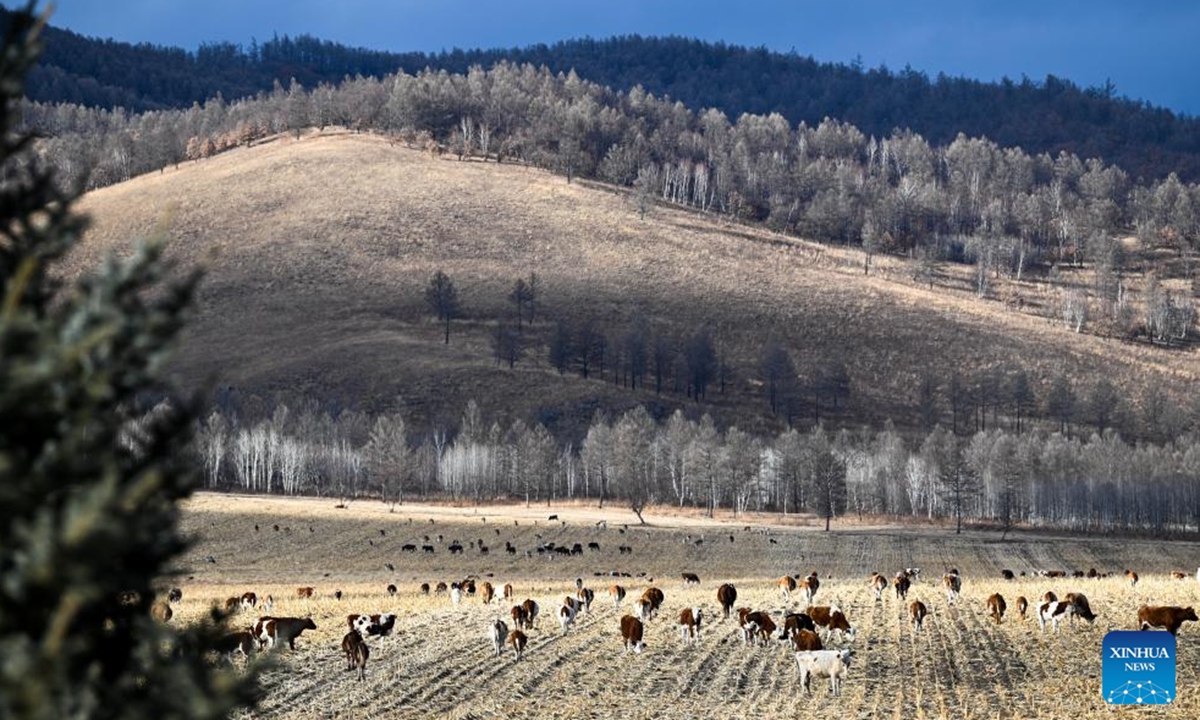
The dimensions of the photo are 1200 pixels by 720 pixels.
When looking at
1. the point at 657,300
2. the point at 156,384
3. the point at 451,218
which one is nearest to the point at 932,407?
the point at 657,300

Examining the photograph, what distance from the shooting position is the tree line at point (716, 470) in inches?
3755

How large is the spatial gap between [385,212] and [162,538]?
177943mm

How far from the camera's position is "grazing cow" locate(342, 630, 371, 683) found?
21.9 meters

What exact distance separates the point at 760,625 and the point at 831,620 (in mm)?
1516

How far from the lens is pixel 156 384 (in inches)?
208

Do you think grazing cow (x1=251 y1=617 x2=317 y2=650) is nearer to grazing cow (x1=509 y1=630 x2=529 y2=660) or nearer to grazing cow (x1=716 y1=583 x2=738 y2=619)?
grazing cow (x1=509 y1=630 x2=529 y2=660)

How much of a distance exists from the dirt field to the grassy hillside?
6520 cm

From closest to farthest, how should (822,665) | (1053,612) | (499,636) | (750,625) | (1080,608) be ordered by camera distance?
(822,665)
(499,636)
(750,625)
(1053,612)
(1080,608)

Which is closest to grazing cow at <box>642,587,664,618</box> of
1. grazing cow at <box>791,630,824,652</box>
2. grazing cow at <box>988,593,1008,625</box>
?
grazing cow at <box>988,593,1008,625</box>

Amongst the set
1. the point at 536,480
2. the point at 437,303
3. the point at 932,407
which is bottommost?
the point at 536,480

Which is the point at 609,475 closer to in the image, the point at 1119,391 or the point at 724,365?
the point at 724,365

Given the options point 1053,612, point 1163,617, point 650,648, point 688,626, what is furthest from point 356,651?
point 1163,617

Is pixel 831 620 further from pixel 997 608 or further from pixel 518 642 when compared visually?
pixel 518 642

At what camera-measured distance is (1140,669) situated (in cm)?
1636
